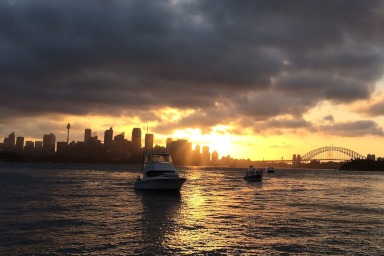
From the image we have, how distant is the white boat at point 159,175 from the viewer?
62000 millimetres

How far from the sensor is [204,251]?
23.7m

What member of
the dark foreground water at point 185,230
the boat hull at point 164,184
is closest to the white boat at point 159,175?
the boat hull at point 164,184

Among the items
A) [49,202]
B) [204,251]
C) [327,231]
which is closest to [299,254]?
[204,251]

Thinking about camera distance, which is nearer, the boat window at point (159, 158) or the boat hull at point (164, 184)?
the boat hull at point (164, 184)

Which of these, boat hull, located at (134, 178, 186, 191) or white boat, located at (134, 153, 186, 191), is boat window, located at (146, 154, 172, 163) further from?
boat hull, located at (134, 178, 186, 191)

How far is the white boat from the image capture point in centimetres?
6200

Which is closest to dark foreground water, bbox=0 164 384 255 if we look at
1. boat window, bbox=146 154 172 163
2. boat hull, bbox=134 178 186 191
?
boat hull, bbox=134 178 186 191

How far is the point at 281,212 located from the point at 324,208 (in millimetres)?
8390

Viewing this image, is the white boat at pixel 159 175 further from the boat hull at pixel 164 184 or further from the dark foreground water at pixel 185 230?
the dark foreground water at pixel 185 230

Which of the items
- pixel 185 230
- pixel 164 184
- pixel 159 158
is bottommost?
pixel 185 230

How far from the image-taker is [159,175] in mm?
63844

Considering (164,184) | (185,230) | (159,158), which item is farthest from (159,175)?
(185,230)

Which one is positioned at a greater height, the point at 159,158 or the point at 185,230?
the point at 159,158

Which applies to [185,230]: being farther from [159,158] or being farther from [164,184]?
[159,158]
